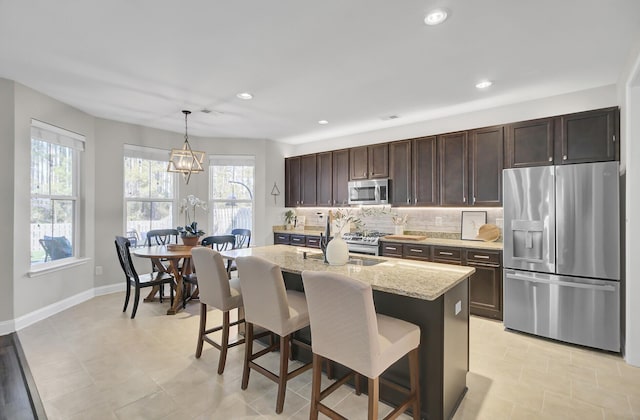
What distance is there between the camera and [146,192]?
5.32 meters

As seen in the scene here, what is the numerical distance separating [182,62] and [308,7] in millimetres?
1427

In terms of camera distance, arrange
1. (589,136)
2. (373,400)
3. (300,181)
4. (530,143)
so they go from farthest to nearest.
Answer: (300,181)
(530,143)
(589,136)
(373,400)

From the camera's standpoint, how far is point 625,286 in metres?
2.81

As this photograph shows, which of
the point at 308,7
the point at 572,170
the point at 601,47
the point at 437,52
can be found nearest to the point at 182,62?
the point at 308,7

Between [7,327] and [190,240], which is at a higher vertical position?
[190,240]

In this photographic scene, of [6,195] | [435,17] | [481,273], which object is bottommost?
[481,273]

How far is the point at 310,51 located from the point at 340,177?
3045 millimetres

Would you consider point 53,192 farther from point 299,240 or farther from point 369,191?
point 369,191

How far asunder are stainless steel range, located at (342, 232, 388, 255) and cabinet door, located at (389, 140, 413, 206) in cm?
65

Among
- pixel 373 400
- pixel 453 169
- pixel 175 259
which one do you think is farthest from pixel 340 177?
pixel 373 400

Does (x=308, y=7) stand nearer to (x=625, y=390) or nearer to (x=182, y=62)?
(x=182, y=62)

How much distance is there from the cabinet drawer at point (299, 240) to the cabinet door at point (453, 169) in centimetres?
248

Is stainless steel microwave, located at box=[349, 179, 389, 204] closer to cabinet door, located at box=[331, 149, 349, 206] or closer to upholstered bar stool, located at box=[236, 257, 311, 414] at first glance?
cabinet door, located at box=[331, 149, 349, 206]

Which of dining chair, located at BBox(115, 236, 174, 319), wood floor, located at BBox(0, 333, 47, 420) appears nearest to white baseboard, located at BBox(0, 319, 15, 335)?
wood floor, located at BBox(0, 333, 47, 420)
